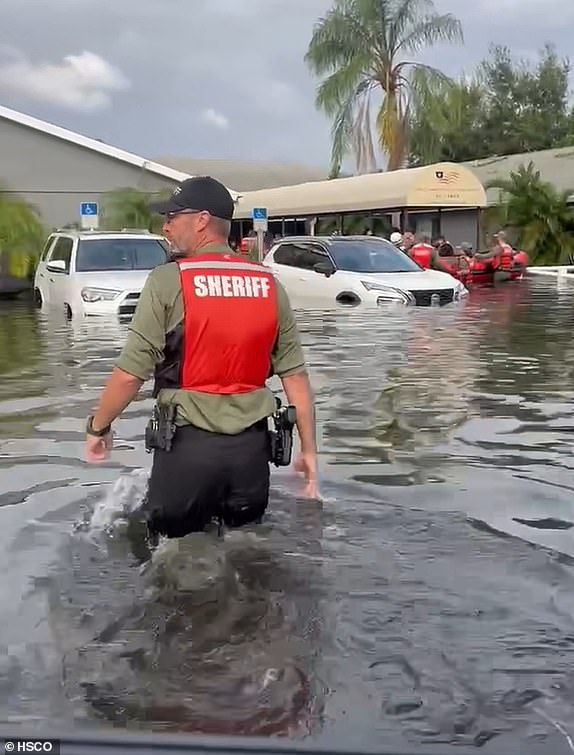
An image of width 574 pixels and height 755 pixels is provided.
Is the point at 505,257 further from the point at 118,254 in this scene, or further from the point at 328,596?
the point at 328,596

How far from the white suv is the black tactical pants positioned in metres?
12.1

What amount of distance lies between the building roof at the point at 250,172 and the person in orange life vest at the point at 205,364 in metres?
40.2

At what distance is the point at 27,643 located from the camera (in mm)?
4168

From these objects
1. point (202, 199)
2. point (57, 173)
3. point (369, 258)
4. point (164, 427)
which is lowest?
point (369, 258)

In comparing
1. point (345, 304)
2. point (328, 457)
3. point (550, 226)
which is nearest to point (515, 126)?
point (550, 226)

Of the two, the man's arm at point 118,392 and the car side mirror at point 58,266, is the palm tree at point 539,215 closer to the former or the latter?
the car side mirror at point 58,266

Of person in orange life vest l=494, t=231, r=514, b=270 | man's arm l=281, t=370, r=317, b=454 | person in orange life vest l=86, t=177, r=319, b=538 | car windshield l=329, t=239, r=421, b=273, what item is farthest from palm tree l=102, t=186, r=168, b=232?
person in orange life vest l=86, t=177, r=319, b=538

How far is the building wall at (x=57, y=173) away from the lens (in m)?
31.0

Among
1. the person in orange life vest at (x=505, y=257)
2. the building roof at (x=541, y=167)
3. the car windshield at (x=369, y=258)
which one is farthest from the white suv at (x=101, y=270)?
the building roof at (x=541, y=167)

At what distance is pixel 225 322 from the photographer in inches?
160

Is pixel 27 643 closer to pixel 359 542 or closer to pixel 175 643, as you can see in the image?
pixel 175 643

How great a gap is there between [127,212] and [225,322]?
87.3ft

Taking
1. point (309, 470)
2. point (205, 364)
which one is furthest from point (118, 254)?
point (205, 364)

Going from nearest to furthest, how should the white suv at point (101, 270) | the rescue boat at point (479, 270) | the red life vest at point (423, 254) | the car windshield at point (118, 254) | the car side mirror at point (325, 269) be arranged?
the white suv at point (101, 270) → the car windshield at point (118, 254) → the car side mirror at point (325, 269) → the red life vest at point (423, 254) → the rescue boat at point (479, 270)
